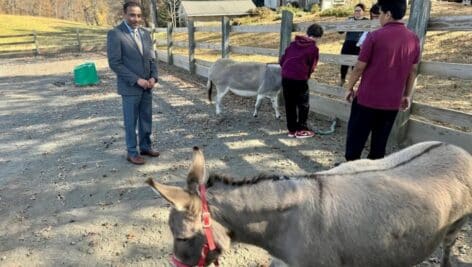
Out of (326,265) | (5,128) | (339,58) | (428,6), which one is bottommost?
(5,128)

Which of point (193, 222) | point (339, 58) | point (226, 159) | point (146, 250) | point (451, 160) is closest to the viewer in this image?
point (193, 222)

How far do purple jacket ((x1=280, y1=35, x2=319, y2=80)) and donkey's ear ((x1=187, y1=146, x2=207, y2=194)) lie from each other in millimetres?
3985

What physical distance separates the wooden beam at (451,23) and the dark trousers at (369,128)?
5.35ft

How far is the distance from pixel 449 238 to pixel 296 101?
3744 millimetres

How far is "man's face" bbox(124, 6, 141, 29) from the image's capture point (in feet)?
15.3

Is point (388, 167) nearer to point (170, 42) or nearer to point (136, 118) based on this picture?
point (136, 118)

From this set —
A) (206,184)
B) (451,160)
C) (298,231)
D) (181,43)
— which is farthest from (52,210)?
(181,43)

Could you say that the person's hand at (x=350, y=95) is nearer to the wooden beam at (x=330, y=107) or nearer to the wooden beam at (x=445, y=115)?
the wooden beam at (x=445, y=115)

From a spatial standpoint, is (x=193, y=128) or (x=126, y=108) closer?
(x=126, y=108)

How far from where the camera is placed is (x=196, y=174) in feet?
6.76

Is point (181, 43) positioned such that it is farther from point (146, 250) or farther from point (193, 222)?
point (193, 222)

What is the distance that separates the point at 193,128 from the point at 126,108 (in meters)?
2.07

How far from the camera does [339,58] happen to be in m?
6.22

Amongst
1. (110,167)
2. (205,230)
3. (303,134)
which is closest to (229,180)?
(205,230)
